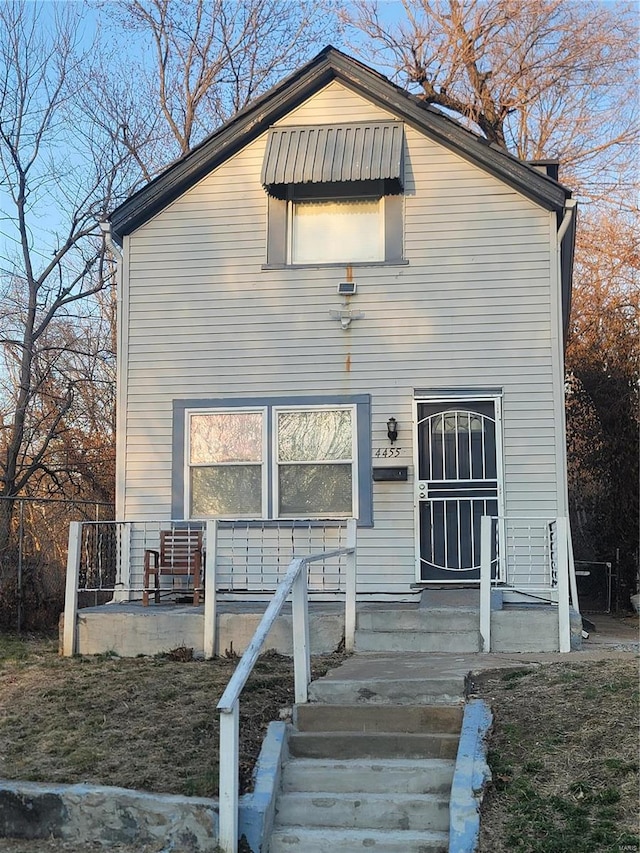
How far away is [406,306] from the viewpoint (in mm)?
10242

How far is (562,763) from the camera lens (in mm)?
5113

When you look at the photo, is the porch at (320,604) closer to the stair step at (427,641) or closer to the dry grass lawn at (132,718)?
the stair step at (427,641)

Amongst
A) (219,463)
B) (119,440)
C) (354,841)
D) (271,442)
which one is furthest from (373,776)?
(119,440)

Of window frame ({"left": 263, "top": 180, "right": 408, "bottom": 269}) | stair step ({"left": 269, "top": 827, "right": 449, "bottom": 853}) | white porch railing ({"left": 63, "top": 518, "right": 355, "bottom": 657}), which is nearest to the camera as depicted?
stair step ({"left": 269, "top": 827, "right": 449, "bottom": 853})

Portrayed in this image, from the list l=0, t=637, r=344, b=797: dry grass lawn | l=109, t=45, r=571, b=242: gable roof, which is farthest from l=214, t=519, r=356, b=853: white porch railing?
l=109, t=45, r=571, b=242: gable roof

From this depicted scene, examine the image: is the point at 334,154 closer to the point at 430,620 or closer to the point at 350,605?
the point at 350,605

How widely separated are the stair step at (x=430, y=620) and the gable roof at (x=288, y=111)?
15.4ft

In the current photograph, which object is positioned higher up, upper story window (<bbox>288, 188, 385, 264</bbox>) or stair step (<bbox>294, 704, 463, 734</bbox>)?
upper story window (<bbox>288, 188, 385, 264</bbox>)

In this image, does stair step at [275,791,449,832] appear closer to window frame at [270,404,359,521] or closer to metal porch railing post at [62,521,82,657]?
metal porch railing post at [62,521,82,657]

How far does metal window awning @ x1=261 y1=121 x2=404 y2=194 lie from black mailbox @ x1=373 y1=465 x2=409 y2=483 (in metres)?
3.18

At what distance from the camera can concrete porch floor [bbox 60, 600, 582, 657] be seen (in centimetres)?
810

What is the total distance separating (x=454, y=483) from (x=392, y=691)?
400 centimetres

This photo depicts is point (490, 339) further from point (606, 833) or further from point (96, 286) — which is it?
point (96, 286)

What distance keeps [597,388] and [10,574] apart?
33.9 ft
